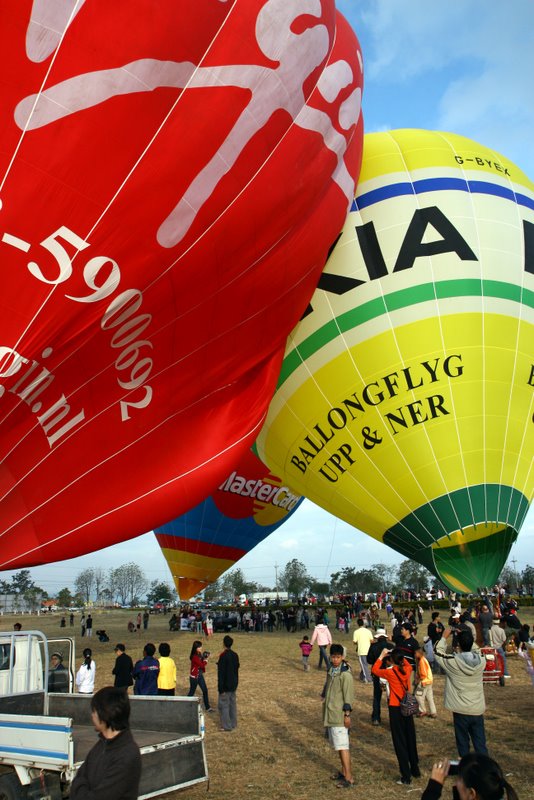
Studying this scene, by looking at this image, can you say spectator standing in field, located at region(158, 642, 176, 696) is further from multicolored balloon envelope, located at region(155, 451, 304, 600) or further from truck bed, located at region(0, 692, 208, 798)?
multicolored balloon envelope, located at region(155, 451, 304, 600)

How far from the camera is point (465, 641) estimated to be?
6102 millimetres

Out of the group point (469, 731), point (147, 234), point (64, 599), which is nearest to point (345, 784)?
point (469, 731)

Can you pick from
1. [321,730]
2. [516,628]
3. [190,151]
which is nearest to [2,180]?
[190,151]

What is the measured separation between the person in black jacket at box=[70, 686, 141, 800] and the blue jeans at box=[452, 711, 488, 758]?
4.07 meters

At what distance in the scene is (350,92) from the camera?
10805 millimetres

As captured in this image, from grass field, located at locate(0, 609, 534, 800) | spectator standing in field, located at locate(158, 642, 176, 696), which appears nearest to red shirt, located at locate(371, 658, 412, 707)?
→ grass field, located at locate(0, 609, 534, 800)

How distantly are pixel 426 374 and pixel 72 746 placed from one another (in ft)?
24.9

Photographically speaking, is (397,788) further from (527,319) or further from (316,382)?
(527,319)

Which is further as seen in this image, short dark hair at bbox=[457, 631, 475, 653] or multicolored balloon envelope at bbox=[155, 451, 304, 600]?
multicolored balloon envelope at bbox=[155, 451, 304, 600]

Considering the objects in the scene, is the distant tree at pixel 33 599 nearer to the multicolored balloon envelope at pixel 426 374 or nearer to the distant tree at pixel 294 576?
the distant tree at pixel 294 576

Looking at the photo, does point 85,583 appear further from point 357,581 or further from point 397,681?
point 397,681

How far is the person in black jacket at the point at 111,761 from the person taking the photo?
117 inches

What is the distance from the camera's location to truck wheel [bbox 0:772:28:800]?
4991mm

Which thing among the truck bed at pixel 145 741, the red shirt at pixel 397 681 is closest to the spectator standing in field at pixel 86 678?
the truck bed at pixel 145 741
